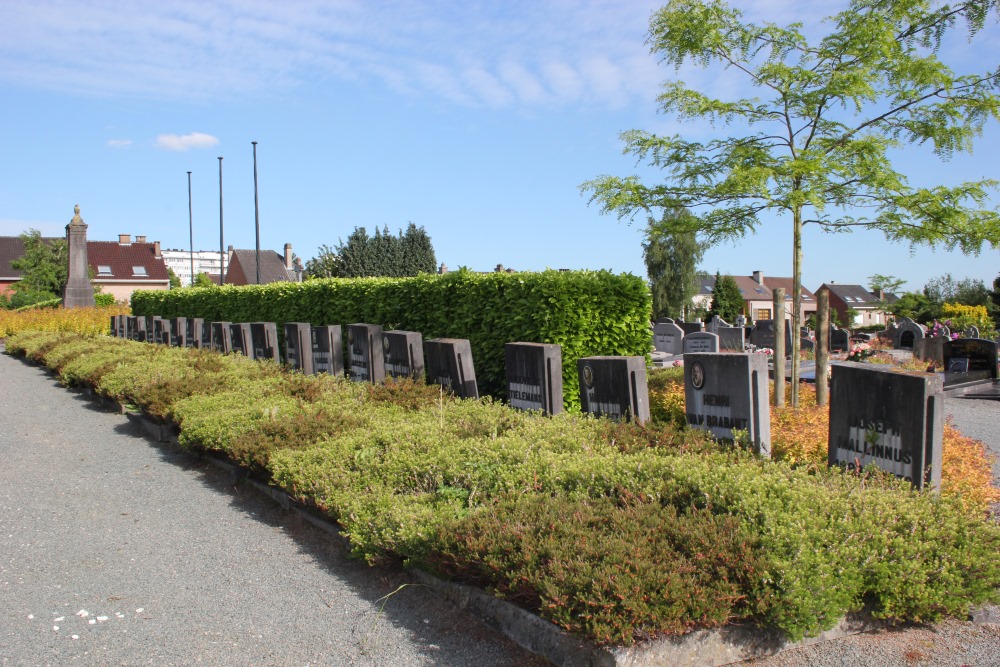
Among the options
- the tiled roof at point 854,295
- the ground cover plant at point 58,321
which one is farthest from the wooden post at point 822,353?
the tiled roof at point 854,295

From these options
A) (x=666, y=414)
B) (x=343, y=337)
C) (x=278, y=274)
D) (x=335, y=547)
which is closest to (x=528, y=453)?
(x=335, y=547)

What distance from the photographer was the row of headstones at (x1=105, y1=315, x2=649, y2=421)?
7258mm

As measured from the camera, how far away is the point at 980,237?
913 cm

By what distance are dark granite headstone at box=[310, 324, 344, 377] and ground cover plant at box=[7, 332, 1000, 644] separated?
→ 549 cm

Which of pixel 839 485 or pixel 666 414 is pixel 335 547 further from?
pixel 666 414

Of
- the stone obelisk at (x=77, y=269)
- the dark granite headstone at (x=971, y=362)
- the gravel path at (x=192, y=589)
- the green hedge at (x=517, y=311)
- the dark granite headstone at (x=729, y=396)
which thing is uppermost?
the stone obelisk at (x=77, y=269)

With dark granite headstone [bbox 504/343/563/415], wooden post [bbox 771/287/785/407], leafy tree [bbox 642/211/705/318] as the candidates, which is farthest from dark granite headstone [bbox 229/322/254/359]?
leafy tree [bbox 642/211/705/318]

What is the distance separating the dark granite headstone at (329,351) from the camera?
12.7 meters

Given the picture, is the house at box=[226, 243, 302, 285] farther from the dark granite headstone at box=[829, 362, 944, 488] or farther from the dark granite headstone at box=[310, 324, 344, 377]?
the dark granite headstone at box=[829, 362, 944, 488]

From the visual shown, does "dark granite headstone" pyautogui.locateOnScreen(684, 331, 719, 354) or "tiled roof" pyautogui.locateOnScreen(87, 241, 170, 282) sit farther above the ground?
"tiled roof" pyautogui.locateOnScreen(87, 241, 170, 282)

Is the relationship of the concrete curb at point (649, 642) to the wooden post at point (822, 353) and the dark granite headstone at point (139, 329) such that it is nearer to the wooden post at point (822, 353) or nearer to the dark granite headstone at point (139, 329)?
the wooden post at point (822, 353)

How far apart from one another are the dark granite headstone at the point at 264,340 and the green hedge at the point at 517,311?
170 centimetres

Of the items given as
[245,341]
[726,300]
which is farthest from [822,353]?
[726,300]

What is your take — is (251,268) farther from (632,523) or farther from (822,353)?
(632,523)
